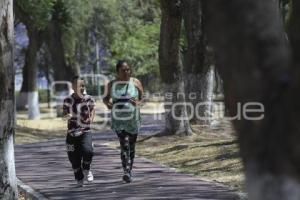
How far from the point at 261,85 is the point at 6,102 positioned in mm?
5364

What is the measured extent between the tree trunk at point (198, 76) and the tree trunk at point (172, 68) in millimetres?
2028

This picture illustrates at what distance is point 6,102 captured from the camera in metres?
8.35

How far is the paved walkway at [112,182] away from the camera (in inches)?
381

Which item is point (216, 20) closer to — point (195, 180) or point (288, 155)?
point (288, 155)

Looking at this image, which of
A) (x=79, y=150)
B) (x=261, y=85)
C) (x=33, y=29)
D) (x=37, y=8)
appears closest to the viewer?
(x=261, y=85)

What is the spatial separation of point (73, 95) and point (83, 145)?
77 cm

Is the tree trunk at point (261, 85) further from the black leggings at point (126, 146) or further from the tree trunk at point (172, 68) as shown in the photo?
the tree trunk at point (172, 68)

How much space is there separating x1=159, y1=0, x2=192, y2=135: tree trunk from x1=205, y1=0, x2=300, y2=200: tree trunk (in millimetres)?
14075

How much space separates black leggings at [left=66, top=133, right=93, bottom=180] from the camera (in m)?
10.5

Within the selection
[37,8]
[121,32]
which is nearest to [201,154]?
[37,8]

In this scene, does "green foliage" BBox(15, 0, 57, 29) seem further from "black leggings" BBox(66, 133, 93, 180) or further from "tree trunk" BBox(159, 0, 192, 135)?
"black leggings" BBox(66, 133, 93, 180)

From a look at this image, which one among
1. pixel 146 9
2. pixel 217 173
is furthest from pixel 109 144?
pixel 146 9

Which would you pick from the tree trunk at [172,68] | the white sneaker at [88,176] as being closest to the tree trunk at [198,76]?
the tree trunk at [172,68]

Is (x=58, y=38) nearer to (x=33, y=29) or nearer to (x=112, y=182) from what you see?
(x=33, y=29)
